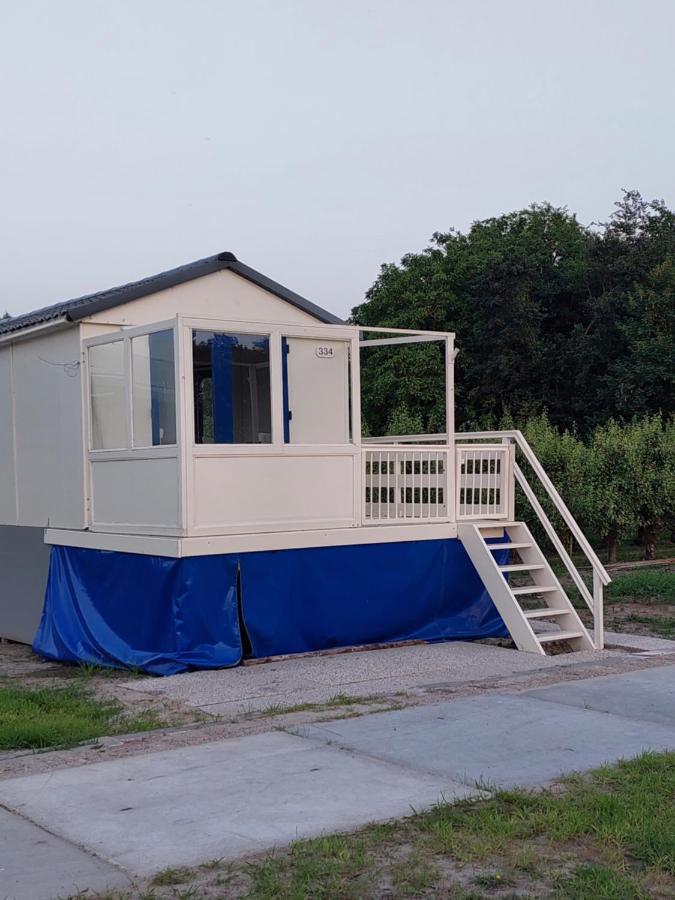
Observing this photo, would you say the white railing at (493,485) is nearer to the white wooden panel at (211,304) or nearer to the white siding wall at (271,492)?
the white siding wall at (271,492)

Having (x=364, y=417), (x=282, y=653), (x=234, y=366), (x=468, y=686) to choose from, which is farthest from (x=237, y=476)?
(x=364, y=417)

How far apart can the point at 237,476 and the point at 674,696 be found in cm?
405

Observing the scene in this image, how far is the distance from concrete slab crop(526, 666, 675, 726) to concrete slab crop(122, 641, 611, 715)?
0.81 metres

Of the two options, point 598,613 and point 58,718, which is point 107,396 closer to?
point 58,718

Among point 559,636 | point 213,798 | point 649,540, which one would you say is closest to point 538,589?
point 559,636

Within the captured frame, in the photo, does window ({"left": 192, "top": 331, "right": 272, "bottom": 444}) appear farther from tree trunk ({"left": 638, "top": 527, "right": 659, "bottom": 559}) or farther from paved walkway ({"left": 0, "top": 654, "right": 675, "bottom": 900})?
tree trunk ({"left": 638, "top": 527, "right": 659, "bottom": 559})

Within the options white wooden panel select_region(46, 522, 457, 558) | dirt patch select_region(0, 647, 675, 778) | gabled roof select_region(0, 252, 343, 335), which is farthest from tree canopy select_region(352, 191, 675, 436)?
dirt patch select_region(0, 647, 675, 778)

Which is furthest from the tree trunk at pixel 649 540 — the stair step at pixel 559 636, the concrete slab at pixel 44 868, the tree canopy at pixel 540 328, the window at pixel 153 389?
the concrete slab at pixel 44 868

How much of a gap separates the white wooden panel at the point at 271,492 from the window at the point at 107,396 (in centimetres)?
120

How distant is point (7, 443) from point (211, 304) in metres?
2.83

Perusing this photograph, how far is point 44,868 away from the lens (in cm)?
439

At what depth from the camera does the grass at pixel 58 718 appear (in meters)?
6.71

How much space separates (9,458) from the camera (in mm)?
11953

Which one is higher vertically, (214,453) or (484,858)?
(214,453)
